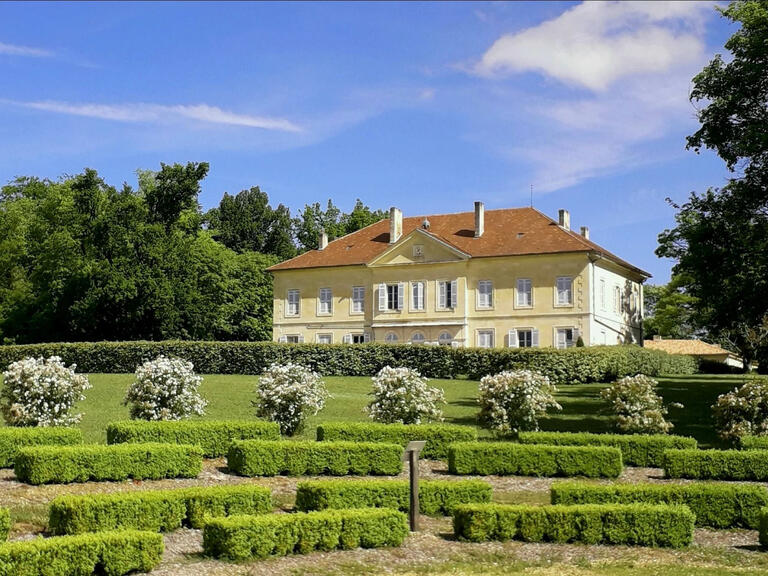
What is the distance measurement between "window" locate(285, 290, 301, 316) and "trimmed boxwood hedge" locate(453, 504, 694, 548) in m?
42.9

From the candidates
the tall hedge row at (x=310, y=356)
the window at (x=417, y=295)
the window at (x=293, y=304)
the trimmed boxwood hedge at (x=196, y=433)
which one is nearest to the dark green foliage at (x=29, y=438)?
the trimmed boxwood hedge at (x=196, y=433)

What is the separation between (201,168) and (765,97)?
3125 cm

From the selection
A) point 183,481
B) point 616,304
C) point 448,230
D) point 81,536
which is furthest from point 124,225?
point 81,536

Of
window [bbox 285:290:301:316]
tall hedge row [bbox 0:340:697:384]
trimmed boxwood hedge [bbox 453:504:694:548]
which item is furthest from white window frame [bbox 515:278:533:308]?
trimmed boxwood hedge [bbox 453:504:694:548]

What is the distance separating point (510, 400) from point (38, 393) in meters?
10.2

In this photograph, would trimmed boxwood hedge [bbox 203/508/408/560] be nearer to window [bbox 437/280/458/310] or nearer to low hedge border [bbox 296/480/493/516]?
low hedge border [bbox 296/480/493/516]

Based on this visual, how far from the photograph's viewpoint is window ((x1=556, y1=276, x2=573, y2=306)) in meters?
50.5

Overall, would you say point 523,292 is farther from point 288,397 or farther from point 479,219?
point 288,397

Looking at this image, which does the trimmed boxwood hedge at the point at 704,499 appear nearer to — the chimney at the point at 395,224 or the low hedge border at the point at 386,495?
the low hedge border at the point at 386,495

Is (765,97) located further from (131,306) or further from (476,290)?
(131,306)

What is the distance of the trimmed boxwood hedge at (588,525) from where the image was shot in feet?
46.6

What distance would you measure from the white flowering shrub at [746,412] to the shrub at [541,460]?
4.07m

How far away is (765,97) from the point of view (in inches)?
1184

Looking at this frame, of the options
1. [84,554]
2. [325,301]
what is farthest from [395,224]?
[84,554]
